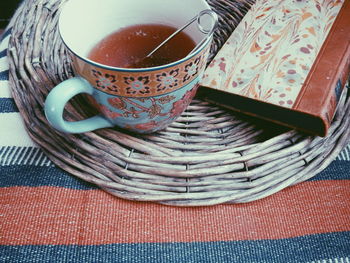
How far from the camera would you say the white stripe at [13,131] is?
1.38 feet

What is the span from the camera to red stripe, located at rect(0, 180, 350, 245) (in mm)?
359

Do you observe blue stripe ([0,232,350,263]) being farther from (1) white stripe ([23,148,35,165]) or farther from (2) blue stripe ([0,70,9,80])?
(2) blue stripe ([0,70,9,80])

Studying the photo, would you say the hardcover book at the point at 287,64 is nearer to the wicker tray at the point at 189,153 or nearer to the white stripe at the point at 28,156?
the wicker tray at the point at 189,153

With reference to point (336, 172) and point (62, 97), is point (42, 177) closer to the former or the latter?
point (62, 97)

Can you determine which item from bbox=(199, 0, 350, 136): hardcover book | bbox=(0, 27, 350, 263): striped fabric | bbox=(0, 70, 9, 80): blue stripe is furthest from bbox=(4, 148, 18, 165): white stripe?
bbox=(199, 0, 350, 136): hardcover book

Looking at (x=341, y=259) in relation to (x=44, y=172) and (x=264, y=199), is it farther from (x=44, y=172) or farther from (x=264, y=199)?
(x=44, y=172)

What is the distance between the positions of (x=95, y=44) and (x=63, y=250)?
216mm

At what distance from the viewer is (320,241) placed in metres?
0.36

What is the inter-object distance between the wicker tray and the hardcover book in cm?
2

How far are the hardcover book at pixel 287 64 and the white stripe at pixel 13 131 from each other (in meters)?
0.20

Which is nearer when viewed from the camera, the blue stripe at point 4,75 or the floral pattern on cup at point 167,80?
the floral pattern on cup at point 167,80

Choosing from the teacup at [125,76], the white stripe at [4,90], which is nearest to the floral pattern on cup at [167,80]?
the teacup at [125,76]

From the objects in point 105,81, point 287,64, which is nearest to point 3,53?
point 105,81

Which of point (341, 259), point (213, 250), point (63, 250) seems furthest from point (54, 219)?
point (341, 259)
